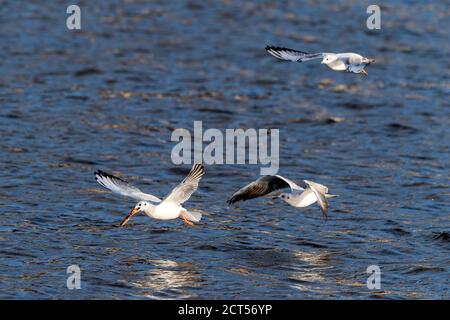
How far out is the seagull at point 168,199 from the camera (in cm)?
1445

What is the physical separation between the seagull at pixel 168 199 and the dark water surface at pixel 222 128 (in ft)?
2.23

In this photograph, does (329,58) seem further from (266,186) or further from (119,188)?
(119,188)

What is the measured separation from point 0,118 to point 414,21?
43.1 feet

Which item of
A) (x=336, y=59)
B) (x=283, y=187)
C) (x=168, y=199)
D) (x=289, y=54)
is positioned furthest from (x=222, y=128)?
(x=168, y=199)

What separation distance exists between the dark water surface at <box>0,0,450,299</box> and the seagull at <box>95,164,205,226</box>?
0.68 meters

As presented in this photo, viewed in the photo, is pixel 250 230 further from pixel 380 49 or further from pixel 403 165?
pixel 380 49

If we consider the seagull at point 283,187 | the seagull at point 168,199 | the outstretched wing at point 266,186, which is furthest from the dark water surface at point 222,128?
the outstretched wing at point 266,186

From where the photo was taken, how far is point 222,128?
2208 cm

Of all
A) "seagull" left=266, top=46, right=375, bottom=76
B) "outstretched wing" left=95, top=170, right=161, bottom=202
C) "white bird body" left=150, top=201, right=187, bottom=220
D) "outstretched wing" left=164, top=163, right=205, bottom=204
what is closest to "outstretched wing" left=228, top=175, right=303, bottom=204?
"outstretched wing" left=164, top=163, right=205, bottom=204

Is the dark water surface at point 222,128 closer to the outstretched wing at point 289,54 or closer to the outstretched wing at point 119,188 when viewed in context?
the outstretched wing at point 119,188

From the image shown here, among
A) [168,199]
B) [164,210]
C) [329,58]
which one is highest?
[329,58]

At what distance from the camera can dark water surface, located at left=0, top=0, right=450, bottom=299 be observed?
1458 cm

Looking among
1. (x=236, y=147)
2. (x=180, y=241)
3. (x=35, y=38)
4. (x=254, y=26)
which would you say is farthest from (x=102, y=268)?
(x=254, y=26)

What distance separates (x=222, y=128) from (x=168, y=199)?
7.70 meters
